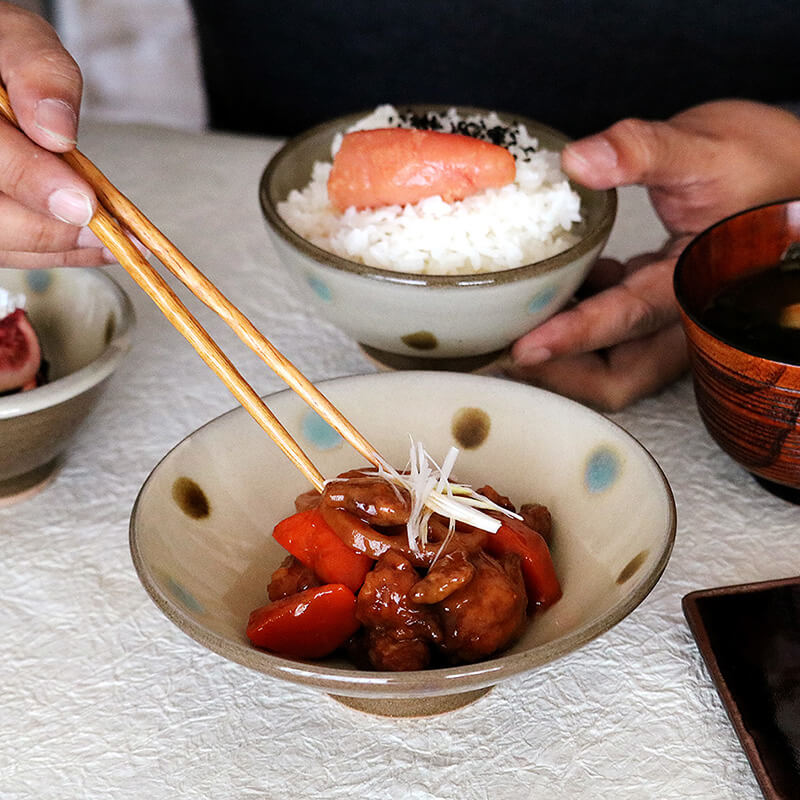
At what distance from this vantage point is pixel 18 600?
971 millimetres

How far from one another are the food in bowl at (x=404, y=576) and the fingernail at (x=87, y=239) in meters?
0.38

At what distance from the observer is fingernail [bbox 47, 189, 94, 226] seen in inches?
34.2

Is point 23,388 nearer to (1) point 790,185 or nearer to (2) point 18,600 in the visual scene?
(2) point 18,600

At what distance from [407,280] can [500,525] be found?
306 mm

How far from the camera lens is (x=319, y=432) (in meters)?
0.99

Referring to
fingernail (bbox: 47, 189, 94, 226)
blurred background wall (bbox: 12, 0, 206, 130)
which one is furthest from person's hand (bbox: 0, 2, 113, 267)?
blurred background wall (bbox: 12, 0, 206, 130)

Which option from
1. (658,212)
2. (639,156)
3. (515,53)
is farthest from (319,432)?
(515,53)

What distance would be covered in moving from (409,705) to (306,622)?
13 cm

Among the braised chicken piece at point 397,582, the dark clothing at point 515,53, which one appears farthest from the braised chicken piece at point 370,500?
the dark clothing at point 515,53

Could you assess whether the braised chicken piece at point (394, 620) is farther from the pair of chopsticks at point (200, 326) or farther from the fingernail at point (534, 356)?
the fingernail at point (534, 356)

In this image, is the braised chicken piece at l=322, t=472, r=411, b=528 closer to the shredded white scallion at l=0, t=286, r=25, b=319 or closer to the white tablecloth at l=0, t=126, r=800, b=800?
the white tablecloth at l=0, t=126, r=800, b=800

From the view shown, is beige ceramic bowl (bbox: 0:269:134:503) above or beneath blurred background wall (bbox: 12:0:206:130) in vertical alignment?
above

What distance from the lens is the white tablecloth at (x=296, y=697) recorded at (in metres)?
0.79

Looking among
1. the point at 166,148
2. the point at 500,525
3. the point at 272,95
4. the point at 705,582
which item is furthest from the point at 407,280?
the point at 272,95
